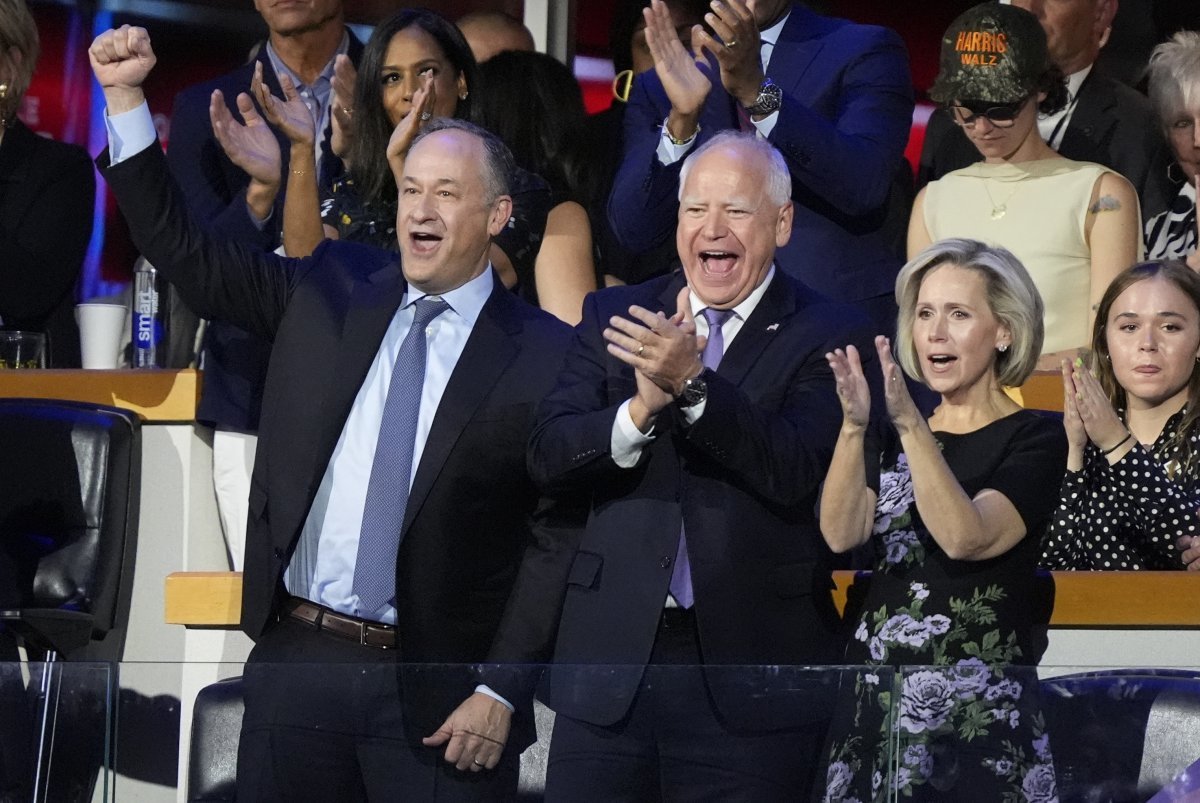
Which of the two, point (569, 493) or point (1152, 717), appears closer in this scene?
point (1152, 717)

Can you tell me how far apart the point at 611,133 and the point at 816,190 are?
987 millimetres

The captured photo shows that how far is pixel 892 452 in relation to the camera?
10.3 ft

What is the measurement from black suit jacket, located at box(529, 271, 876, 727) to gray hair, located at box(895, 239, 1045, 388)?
220 mm

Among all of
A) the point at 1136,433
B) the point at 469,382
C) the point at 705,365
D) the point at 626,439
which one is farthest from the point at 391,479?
the point at 1136,433

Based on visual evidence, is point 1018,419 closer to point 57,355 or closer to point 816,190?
point 816,190

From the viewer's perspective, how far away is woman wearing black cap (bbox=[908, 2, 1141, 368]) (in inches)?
157

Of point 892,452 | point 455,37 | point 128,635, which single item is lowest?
point 128,635

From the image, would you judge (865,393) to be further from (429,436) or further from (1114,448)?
(1114,448)

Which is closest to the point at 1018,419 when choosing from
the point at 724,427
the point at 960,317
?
the point at 960,317

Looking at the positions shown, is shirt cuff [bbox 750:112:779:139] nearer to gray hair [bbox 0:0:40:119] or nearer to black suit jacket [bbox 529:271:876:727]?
black suit jacket [bbox 529:271:876:727]

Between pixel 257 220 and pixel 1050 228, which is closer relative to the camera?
pixel 257 220

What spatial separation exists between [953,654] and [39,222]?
2265 millimetres

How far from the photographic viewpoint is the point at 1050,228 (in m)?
4.02

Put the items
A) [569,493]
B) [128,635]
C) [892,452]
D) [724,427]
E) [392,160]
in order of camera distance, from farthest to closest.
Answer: [128,635]
[392,160]
[892,452]
[569,493]
[724,427]
